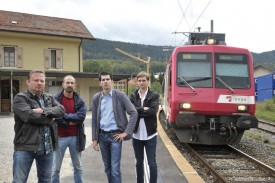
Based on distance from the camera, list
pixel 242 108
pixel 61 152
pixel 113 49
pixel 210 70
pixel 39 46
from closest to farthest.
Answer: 1. pixel 61 152
2. pixel 242 108
3. pixel 210 70
4. pixel 39 46
5. pixel 113 49

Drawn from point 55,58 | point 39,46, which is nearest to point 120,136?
point 39,46

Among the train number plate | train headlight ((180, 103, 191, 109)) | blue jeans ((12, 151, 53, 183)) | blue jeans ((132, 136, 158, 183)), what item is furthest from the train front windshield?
blue jeans ((12, 151, 53, 183))

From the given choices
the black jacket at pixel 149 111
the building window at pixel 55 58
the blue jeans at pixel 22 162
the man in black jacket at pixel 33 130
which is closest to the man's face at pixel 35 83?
the man in black jacket at pixel 33 130

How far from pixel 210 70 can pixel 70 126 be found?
5668 mm

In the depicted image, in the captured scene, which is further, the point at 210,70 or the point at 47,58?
the point at 47,58

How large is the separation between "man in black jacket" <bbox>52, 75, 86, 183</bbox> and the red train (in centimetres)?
447

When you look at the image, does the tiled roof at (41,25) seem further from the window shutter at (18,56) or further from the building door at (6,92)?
the building door at (6,92)

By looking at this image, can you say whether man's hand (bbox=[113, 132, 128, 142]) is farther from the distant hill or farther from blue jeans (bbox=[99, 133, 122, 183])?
the distant hill

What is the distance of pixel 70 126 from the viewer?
5.09 m

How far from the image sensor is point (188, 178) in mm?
6188

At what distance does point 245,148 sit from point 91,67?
65.4 meters

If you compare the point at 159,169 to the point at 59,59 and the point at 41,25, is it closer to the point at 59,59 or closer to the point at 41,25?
the point at 59,59

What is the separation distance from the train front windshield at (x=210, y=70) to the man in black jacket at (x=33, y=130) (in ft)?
19.0

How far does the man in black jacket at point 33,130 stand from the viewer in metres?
4.08
